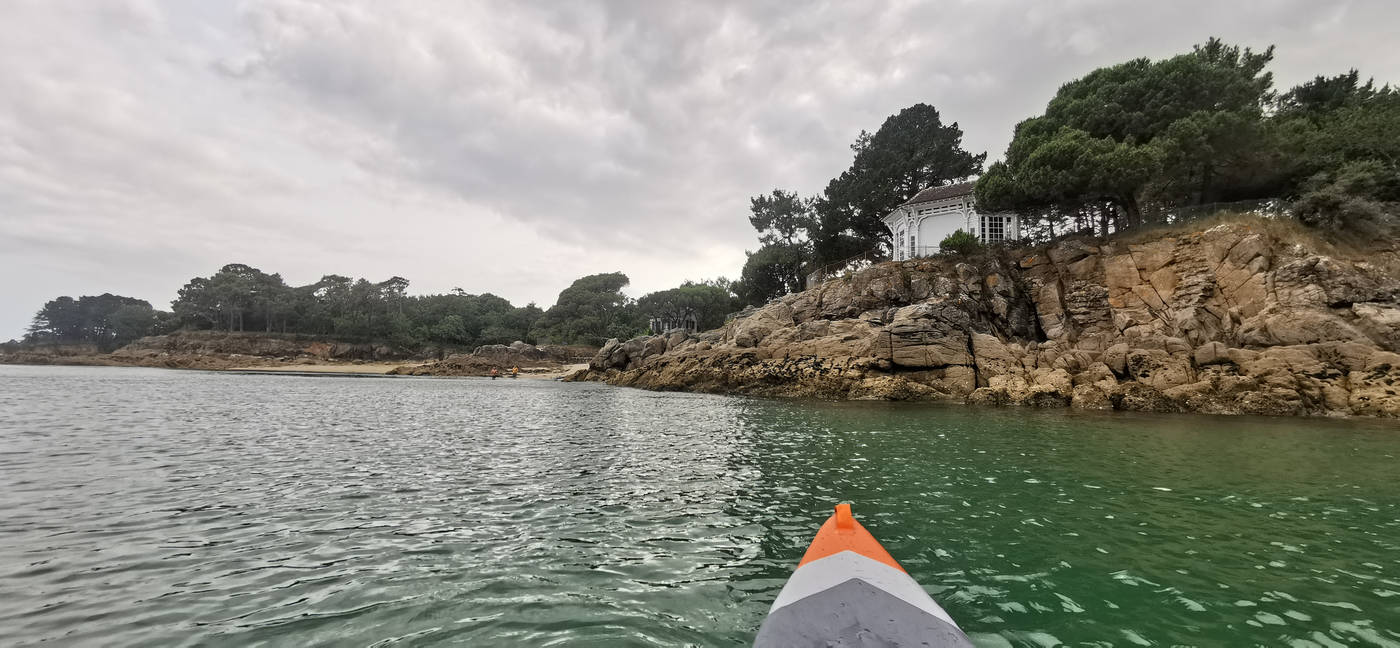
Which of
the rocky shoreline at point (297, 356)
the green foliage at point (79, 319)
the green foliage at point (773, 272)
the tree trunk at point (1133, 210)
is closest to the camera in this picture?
the tree trunk at point (1133, 210)

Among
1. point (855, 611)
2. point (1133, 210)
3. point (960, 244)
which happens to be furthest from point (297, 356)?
point (1133, 210)

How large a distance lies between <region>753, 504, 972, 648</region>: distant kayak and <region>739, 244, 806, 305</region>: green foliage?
6315 centimetres

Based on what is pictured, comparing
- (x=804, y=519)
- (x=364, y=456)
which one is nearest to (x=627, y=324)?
(x=364, y=456)

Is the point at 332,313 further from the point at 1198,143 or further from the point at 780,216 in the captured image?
the point at 1198,143

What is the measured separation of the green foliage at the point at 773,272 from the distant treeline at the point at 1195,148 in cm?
2179

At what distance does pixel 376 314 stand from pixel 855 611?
123 metres

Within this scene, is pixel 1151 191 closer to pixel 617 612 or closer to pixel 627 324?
pixel 617 612

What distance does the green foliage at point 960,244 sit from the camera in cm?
4128

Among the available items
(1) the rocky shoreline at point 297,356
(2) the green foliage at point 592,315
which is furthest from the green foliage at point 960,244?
(2) the green foliage at point 592,315

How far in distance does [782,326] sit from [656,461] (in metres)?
29.7

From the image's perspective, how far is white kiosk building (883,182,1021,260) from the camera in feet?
146

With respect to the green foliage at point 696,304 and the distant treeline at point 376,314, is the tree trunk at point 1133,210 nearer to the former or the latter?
the green foliage at point 696,304

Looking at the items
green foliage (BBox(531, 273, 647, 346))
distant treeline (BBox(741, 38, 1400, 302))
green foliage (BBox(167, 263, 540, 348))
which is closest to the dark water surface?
distant treeline (BBox(741, 38, 1400, 302))

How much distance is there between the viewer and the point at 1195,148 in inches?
1271
